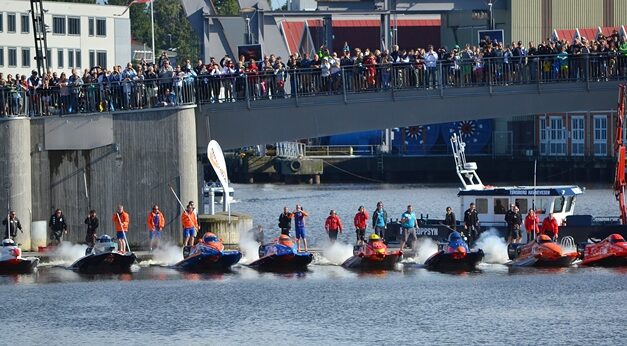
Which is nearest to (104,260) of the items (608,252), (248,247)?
(248,247)

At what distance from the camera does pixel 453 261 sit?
56750 millimetres

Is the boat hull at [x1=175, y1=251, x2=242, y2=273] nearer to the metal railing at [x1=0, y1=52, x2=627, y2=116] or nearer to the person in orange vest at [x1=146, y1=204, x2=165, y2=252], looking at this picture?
the person in orange vest at [x1=146, y1=204, x2=165, y2=252]

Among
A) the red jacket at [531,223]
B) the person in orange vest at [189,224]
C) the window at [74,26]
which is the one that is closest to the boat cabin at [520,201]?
the red jacket at [531,223]

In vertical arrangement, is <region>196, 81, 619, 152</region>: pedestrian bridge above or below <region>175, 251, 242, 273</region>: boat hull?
above

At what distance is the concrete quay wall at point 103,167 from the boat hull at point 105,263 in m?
2.26

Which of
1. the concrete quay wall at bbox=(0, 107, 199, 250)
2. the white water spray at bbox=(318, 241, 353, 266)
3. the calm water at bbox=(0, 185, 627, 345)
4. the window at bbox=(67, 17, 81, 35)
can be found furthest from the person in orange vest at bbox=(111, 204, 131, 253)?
the window at bbox=(67, 17, 81, 35)

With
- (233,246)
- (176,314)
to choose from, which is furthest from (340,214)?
(176,314)

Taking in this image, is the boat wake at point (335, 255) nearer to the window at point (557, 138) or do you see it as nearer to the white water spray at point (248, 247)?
the white water spray at point (248, 247)

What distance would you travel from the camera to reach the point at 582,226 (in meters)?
59.1

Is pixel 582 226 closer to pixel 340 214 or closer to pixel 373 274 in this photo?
pixel 373 274

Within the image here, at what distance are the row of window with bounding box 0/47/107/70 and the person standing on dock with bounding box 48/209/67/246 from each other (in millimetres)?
59213

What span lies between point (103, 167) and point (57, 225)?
2.63 m

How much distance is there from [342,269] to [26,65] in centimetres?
6646

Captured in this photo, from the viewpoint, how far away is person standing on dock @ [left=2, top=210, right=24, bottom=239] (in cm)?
5753
